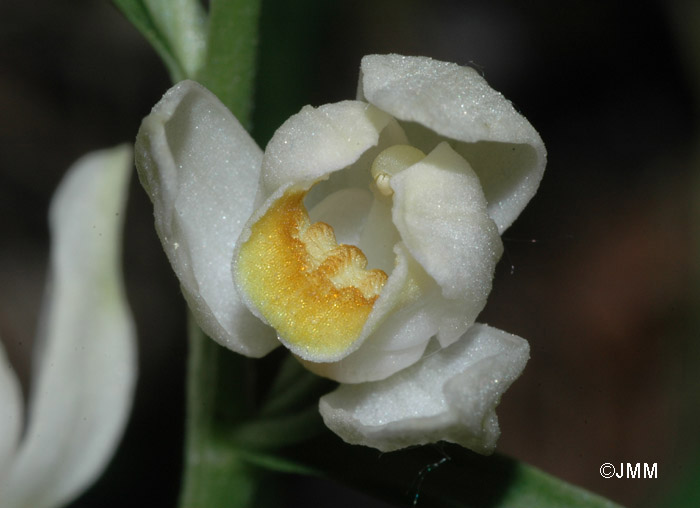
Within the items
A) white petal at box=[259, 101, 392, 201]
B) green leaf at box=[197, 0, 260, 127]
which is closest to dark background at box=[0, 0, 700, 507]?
green leaf at box=[197, 0, 260, 127]

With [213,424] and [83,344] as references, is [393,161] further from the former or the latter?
[83,344]

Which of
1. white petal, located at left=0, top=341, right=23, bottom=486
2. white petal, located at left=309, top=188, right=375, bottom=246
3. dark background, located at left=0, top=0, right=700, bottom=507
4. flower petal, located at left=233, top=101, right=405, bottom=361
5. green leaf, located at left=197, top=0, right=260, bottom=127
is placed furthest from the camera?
dark background, located at left=0, top=0, right=700, bottom=507

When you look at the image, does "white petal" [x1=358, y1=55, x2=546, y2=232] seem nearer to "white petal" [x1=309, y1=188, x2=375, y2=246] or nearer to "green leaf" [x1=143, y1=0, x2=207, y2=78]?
"white petal" [x1=309, y1=188, x2=375, y2=246]

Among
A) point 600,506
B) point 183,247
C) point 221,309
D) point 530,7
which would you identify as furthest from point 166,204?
point 530,7

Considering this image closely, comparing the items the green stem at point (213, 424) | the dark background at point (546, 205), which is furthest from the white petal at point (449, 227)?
the dark background at point (546, 205)

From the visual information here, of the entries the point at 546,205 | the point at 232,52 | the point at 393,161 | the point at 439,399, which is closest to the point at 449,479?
the point at 439,399

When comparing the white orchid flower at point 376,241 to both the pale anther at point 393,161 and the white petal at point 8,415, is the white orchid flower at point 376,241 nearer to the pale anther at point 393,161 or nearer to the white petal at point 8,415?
the pale anther at point 393,161

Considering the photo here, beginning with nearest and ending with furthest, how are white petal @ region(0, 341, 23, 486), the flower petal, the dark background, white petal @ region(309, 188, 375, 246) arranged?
the flower petal, white petal @ region(309, 188, 375, 246), white petal @ region(0, 341, 23, 486), the dark background
